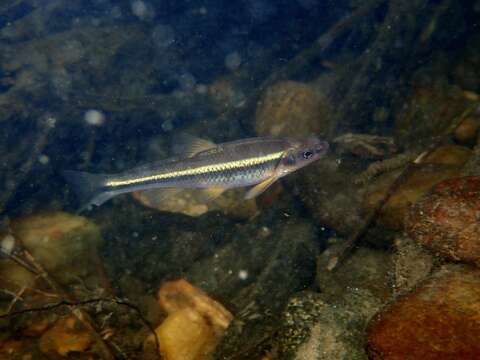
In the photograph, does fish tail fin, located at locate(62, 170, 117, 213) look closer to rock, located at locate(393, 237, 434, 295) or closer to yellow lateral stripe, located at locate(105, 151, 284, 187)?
yellow lateral stripe, located at locate(105, 151, 284, 187)

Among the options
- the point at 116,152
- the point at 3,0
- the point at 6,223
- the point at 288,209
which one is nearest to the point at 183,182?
the point at 288,209

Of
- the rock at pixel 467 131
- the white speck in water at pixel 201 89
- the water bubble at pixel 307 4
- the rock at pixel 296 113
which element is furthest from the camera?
the water bubble at pixel 307 4

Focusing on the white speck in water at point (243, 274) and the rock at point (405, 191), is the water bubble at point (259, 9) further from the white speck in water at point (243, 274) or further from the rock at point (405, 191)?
the white speck in water at point (243, 274)

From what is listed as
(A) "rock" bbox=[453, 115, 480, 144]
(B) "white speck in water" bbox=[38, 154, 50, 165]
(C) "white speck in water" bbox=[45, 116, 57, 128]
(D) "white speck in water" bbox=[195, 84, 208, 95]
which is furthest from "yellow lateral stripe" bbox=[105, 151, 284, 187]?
(D) "white speck in water" bbox=[195, 84, 208, 95]

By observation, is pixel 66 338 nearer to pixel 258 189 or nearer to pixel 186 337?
pixel 186 337

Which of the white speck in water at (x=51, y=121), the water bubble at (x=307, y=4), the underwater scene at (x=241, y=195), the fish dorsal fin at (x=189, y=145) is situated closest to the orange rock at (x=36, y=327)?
the underwater scene at (x=241, y=195)

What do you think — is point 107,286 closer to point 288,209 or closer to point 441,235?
point 288,209
